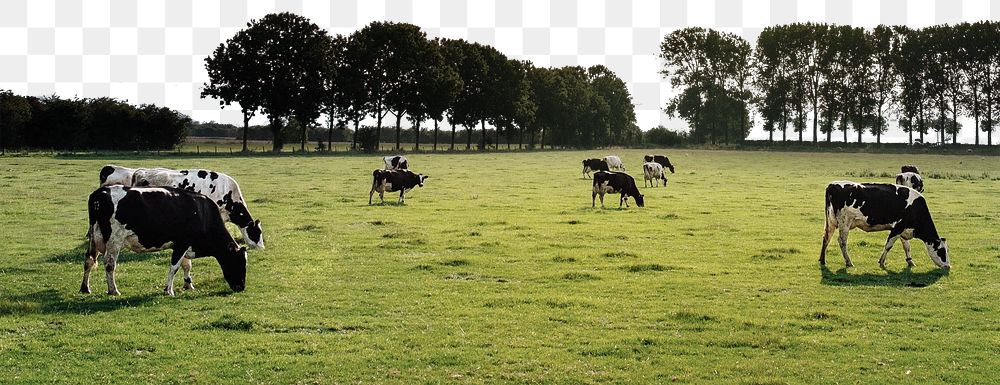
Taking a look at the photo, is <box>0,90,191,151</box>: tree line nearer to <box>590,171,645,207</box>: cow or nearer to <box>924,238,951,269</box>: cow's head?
<box>590,171,645,207</box>: cow

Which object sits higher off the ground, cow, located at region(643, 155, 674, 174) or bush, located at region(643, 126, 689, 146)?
bush, located at region(643, 126, 689, 146)

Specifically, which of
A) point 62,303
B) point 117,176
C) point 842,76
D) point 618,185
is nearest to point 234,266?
point 62,303

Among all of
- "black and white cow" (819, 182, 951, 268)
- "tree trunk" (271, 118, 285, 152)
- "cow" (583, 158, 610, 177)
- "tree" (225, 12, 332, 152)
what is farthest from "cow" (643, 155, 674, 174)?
"tree trunk" (271, 118, 285, 152)

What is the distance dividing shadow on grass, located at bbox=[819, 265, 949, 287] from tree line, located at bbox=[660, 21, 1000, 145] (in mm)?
105728

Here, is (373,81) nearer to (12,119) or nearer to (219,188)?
(12,119)

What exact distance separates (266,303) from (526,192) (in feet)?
87.6

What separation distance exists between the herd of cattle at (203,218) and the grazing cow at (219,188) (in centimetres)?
2

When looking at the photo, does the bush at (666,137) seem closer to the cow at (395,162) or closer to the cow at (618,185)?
the cow at (395,162)

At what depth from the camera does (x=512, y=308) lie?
1440cm

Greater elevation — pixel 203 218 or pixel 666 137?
pixel 666 137

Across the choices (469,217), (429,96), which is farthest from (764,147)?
(469,217)

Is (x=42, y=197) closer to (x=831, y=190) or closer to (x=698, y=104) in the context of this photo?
(x=831, y=190)

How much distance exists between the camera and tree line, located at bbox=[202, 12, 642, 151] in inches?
3428

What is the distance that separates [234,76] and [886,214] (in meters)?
75.9
